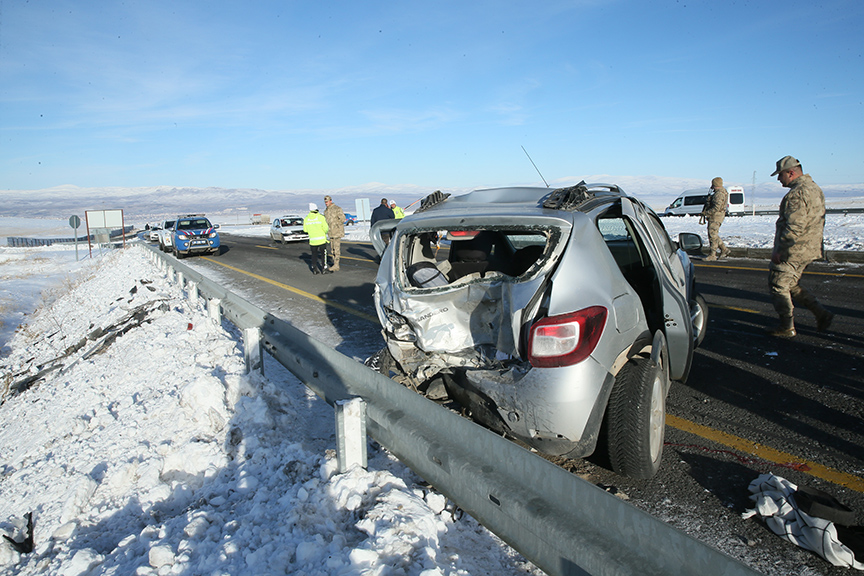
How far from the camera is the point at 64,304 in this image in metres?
13.8

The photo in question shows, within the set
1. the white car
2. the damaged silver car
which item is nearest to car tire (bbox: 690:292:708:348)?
the damaged silver car

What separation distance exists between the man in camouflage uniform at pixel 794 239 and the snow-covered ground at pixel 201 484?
200 inches

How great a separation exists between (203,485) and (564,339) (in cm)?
245

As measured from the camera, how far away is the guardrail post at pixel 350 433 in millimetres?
2844

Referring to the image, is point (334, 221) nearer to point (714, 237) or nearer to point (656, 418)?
point (714, 237)

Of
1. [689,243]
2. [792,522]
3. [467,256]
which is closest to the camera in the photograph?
[792,522]

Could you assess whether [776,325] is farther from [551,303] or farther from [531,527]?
[531,527]

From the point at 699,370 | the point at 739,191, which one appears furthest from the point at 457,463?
the point at 739,191

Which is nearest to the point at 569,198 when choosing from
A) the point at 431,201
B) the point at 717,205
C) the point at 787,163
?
the point at 431,201

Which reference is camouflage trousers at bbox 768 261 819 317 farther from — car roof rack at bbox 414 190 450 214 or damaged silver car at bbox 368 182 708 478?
car roof rack at bbox 414 190 450 214

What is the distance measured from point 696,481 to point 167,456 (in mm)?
3415

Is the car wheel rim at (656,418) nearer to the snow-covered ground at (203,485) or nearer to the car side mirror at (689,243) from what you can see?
the snow-covered ground at (203,485)

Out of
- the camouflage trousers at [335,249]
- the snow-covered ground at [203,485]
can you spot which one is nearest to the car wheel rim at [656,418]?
the snow-covered ground at [203,485]

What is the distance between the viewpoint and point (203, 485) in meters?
3.37
